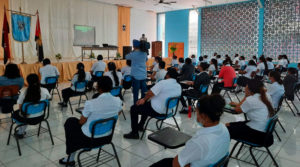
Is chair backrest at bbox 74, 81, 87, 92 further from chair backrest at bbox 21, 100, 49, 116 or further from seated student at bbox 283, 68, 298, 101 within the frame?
seated student at bbox 283, 68, 298, 101

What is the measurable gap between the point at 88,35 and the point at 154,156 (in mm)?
10754

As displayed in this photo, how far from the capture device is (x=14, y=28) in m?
8.23

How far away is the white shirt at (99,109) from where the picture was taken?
2148 millimetres

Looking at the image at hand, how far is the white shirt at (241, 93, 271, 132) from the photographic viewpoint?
238cm

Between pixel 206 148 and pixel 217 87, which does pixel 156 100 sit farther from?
pixel 217 87

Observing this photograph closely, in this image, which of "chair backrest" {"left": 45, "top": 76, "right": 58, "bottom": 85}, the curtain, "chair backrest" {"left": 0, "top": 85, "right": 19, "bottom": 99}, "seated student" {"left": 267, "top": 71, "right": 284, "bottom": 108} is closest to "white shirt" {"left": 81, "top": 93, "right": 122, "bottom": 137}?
"chair backrest" {"left": 0, "top": 85, "right": 19, "bottom": 99}

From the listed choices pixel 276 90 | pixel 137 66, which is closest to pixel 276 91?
pixel 276 90

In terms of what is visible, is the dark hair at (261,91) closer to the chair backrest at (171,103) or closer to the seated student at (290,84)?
the chair backrest at (171,103)

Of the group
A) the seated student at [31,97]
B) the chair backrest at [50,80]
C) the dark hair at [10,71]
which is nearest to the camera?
the seated student at [31,97]

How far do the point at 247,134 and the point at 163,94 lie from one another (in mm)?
1147

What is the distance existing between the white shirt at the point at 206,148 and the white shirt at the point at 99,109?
104 cm

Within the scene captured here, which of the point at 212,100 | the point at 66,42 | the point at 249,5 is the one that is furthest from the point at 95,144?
the point at 249,5

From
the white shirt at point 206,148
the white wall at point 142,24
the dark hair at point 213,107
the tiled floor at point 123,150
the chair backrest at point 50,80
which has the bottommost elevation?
the tiled floor at point 123,150

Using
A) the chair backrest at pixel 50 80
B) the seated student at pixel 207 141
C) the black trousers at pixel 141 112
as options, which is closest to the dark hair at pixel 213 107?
the seated student at pixel 207 141
